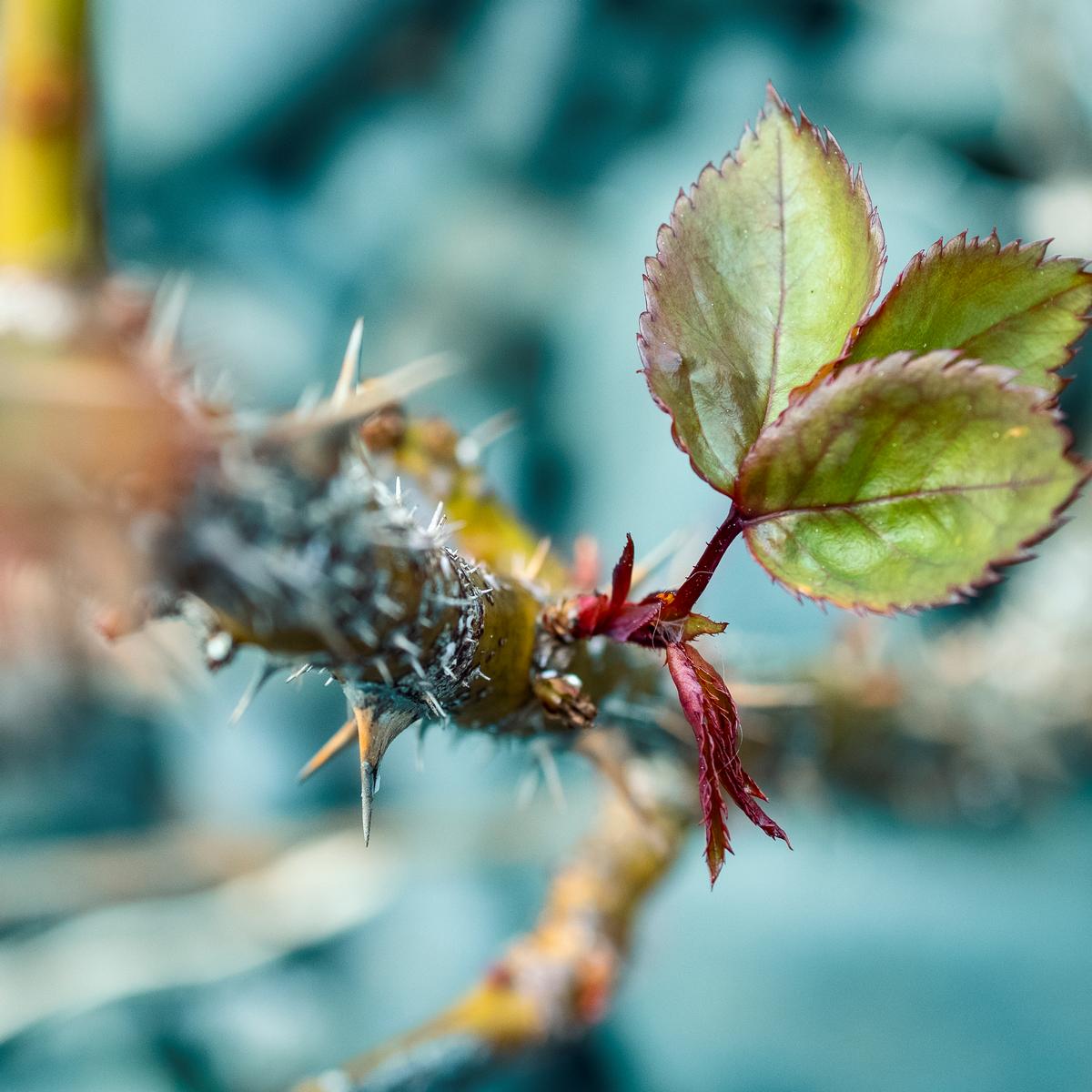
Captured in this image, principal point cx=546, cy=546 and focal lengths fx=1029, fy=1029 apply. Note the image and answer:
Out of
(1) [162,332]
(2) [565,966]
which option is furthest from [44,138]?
(2) [565,966]

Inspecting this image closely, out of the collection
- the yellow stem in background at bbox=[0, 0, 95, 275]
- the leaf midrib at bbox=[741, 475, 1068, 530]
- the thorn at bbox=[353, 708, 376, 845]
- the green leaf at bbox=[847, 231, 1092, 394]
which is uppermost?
the green leaf at bbox=[847, 231, 1092, 394]

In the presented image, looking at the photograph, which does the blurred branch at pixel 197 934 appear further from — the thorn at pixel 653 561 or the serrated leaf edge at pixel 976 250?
the serrated leaf edge at pixel 976 250

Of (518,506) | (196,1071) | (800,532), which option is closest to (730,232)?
(800,532)

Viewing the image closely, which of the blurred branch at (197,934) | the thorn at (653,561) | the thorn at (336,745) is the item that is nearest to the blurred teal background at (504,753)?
the blurred branch at (197,934)

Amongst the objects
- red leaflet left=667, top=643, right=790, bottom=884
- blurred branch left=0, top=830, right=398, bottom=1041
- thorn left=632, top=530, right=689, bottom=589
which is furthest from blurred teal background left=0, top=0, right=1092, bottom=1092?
red leaflet left=667, top=643, right=790, bottom=884

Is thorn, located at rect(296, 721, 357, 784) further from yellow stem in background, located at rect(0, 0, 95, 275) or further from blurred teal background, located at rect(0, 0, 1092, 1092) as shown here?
blurred teal background, located at rect(0, 0, 1092, 1092)

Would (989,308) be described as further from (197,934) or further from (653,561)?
(197,934)
